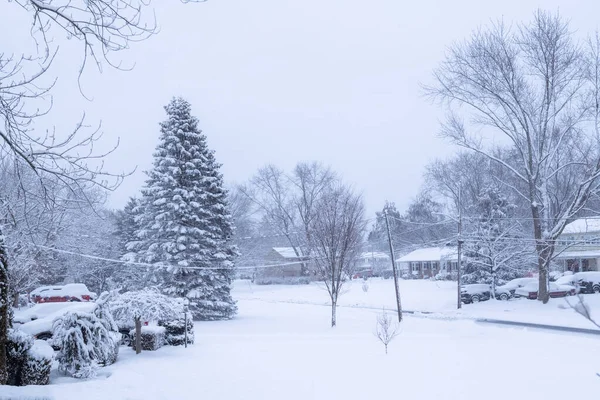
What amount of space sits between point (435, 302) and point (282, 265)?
100.0ft

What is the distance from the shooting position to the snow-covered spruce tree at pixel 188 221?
29734 millimetres

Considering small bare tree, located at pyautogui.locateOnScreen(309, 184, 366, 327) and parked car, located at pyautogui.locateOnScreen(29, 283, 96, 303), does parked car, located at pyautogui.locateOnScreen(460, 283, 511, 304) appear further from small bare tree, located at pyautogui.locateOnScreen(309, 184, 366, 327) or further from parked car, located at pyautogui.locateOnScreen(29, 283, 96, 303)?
parked car, located at pyautogui.locateOnScreen(29, 283, 96, 303)

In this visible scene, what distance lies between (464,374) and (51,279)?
3600 cm

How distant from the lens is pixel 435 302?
126 feet

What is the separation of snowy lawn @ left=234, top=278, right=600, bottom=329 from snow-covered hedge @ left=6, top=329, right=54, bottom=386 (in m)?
14.4

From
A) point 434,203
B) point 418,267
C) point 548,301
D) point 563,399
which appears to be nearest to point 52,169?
point 563,399

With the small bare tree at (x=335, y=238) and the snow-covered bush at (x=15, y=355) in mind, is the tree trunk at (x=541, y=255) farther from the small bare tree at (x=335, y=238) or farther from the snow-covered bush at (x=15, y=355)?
the snow-covered bush at (x=15, y=355)

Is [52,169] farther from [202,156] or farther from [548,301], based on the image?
[548,301]

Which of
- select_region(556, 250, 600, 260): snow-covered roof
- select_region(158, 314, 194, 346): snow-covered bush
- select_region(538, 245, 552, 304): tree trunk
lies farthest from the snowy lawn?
select_region(158, 314, 194, 346): snow-covered bush

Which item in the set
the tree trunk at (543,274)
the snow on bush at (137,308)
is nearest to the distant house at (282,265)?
the tree trunk at (543,274)

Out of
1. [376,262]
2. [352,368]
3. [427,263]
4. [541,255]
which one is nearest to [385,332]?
[352,368]

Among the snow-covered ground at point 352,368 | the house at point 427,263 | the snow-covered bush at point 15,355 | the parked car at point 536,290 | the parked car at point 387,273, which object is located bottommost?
the snow-covered ground at point 352,368

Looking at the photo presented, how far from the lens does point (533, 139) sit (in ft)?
101

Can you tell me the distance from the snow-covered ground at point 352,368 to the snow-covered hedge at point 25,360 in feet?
2.01
